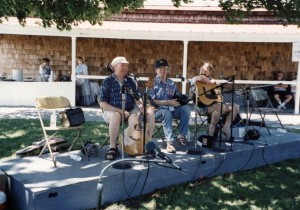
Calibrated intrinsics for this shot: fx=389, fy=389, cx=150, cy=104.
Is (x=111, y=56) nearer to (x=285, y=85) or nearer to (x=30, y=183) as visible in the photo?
(x=285, y=85)

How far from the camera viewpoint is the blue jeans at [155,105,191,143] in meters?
6.09

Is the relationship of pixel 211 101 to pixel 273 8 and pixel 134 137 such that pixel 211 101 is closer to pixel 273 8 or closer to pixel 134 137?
pixel 134 137

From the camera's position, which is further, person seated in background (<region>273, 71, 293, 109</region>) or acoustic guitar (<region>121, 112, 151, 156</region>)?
person seated in background (<region>273, 71, 293, 109</region>)

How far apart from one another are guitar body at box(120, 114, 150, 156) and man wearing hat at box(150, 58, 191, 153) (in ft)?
1.98

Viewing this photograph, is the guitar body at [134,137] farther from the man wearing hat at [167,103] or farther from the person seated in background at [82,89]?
the person seated in background at [82,89]

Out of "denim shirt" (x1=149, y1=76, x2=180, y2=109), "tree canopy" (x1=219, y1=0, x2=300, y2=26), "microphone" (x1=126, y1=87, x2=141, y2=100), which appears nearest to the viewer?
"tree canopy" (x1=219, y1=0, x2=300, y2=26)

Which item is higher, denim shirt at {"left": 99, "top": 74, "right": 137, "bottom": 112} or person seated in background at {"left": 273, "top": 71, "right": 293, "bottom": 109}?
→ denim shirt at {"left": 99, "top": 74, "right": 137, "bottom": 112}

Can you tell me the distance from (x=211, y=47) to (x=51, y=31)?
5808 millimetres

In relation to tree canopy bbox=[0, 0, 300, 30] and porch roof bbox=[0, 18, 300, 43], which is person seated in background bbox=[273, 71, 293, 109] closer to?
porch roof bbox=[0, 18, 300, 43]

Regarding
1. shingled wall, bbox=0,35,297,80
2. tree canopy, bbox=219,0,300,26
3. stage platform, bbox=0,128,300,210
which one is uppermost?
tree canopy, bbox=219,0,300,26

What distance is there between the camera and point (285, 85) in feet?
41.4

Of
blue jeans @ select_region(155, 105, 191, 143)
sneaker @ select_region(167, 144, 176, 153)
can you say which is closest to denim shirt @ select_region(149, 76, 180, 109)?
blue jeans @ select_region(155, 105, 191, 143)

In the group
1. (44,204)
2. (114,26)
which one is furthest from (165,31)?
(44,204)

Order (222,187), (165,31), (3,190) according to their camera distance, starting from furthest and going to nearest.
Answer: (165,31), (222,187), (3,190)
